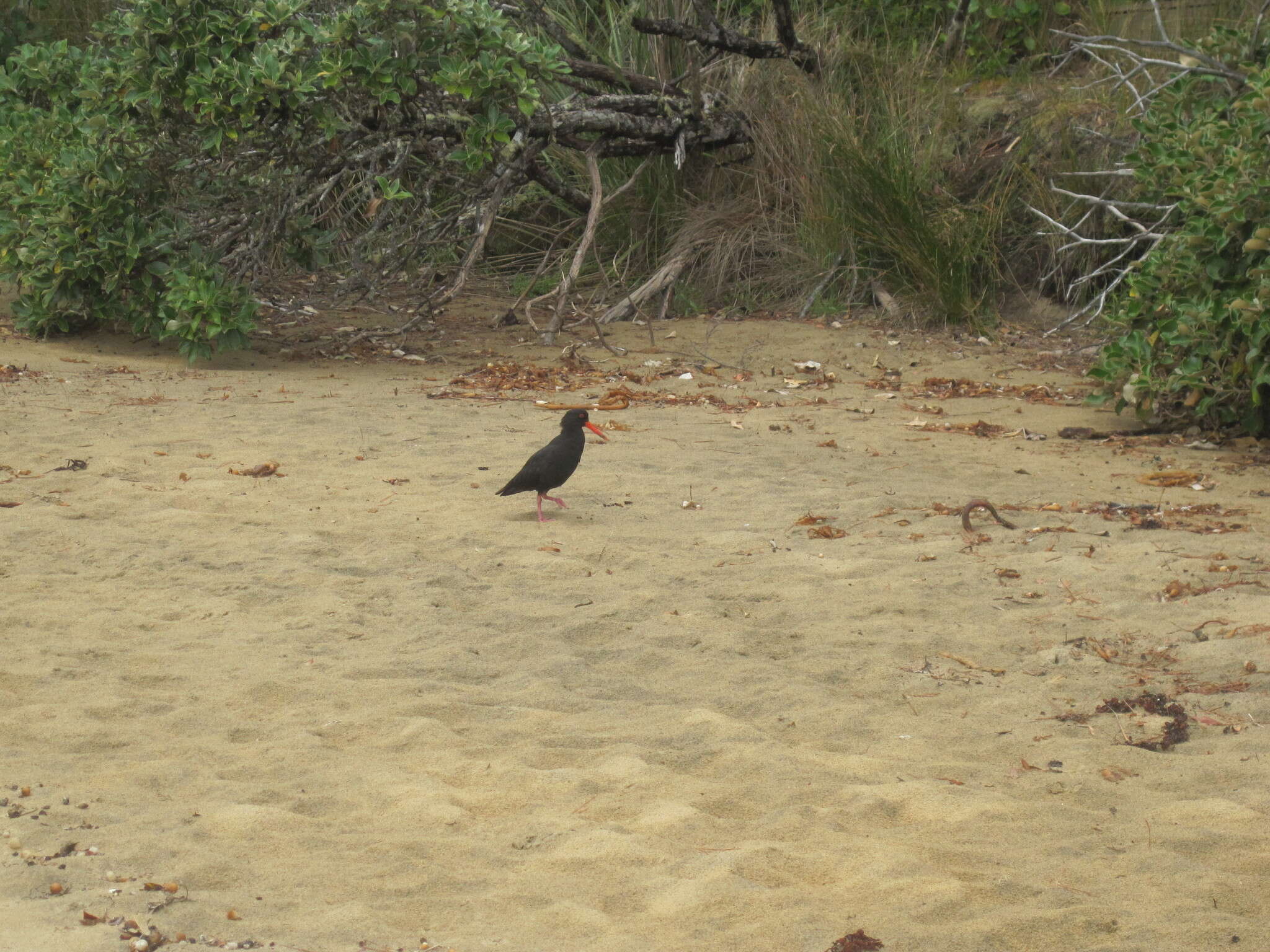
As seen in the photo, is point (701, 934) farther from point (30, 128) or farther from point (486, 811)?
point (30, 128)

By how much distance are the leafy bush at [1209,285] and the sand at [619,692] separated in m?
0.38

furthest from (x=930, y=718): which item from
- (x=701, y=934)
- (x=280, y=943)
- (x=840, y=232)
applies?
(x=840, y=232)

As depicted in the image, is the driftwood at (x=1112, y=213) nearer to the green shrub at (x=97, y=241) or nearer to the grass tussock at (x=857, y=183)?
the grass tussock at (x=857, y=183)

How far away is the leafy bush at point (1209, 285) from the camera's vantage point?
18.4ft

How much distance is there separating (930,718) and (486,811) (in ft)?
3.89

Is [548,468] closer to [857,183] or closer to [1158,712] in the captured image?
[1158,712]

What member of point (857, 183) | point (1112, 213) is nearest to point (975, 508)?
point (1112, 213)

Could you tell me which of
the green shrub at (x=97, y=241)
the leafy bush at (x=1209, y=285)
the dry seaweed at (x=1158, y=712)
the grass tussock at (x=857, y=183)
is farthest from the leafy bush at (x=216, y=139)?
the dry seaweed at (x=1158, y=712)

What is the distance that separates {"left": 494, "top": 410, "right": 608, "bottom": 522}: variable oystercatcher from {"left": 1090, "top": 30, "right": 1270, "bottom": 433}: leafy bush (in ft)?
9.59

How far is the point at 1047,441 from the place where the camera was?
630 cm

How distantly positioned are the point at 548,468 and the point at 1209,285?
3345 mm

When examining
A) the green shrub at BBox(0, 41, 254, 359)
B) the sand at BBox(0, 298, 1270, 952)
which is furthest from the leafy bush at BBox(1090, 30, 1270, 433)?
the green shrub at BBox(0, 41, 254, 359)

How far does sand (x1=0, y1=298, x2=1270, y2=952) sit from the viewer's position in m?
2.29

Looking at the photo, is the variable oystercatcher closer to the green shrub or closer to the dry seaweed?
the dry seaweed
